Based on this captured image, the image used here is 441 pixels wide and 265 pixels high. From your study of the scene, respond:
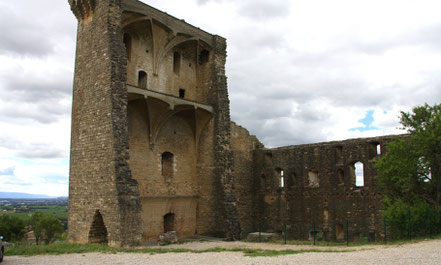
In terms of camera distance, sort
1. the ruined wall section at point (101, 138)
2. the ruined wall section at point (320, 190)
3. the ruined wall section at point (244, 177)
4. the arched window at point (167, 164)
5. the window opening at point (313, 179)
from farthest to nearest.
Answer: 1. the ruined wall section at point (244, 177)
2. the window opening at point (313, 179)
3. the ruined wall section at point (320, 190)
4. the arched window at point (167, 164)
5. the ruined wall section at point (101, 138)

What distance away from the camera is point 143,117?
1786 cm

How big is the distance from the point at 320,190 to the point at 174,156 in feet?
28.7

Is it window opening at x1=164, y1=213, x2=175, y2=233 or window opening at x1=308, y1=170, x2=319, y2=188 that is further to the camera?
window opening at x1=308, y1=170, x2=319, y2=188

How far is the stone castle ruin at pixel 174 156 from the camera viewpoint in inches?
599

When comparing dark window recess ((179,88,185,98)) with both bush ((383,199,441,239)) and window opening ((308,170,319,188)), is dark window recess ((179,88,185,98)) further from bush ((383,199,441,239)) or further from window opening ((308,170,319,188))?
bush ((383,199,441,239))

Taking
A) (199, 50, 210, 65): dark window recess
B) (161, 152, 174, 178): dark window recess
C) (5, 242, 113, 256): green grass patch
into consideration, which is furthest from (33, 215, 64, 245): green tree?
(5, 242, 113, 256): green grass patch

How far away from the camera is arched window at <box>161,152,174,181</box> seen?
755 inches

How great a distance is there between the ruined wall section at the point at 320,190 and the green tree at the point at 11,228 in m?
25.4

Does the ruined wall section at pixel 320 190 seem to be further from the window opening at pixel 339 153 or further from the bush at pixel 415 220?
the bush at pixel 415 220

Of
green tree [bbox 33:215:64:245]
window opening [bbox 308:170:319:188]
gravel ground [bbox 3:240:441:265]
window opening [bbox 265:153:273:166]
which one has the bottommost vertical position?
green tree [bbox 33:215:64:245]

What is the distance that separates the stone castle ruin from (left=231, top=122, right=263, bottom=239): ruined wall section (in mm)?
64

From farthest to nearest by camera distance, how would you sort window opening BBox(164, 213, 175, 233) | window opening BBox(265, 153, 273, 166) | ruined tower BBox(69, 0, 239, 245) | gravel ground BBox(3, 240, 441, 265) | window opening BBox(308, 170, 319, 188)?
window opening BBox(265, 153, 273, 166)
window opening BBox(308, 170, 319, 188)
window opening BBox(164, 213, 175, 233)
ruined tower BBox(69, 0, 239, 245)
gravel ground BBox(3, 240, 441, 265)

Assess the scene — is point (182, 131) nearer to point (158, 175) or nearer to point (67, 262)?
point (158, 175)

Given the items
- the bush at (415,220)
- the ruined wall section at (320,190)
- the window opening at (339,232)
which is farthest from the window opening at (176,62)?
the window opening at (339,232)
